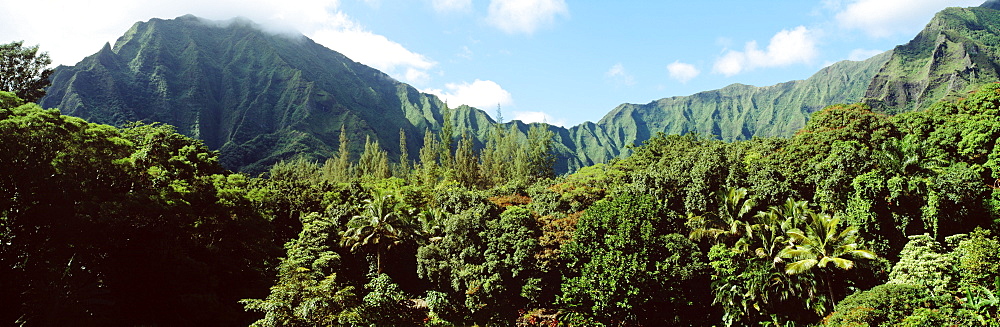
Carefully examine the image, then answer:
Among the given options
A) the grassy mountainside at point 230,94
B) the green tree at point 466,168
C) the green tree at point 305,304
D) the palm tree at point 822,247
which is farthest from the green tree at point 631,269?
the grassy mountainside at point 230,94

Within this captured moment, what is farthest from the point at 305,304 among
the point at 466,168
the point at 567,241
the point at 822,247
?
the point at 466,168

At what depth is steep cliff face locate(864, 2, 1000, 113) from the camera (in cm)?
7762

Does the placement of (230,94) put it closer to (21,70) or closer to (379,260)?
(21,70)

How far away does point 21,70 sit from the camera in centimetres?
2606

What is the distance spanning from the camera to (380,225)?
26359mm

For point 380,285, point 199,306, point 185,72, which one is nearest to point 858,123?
point 380,285

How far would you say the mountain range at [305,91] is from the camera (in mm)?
92812

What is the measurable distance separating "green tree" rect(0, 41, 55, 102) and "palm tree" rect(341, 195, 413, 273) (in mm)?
19248

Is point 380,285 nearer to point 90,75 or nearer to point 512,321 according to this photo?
point 512,321

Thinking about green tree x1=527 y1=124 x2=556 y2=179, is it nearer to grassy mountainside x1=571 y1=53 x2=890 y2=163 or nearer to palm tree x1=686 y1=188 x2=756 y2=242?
palm tree x1=686 y1=188 x2=756 y2=242

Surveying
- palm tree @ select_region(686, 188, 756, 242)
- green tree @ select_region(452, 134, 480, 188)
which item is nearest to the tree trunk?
palm tree @ select_region(686, 188, 756, 242)

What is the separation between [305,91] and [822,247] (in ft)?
494

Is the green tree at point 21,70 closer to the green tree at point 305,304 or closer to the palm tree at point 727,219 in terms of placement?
the green tree at point 305,304

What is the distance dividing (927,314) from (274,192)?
33578 millimetres
